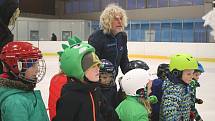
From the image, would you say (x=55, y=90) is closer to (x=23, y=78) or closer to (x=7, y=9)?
(x=7, y=9)

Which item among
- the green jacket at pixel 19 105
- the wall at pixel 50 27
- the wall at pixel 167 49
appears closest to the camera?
the green jacket at pixel 19 105

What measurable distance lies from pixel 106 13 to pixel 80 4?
24.1 meters

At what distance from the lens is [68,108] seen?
199cm

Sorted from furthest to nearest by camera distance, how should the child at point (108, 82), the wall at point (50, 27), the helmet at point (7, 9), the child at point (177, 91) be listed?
the wall at point (50, 27), the child at point (108, 82), the child at point (177, 91), the helmet at point (7, 9)

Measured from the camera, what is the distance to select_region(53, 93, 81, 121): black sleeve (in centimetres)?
199

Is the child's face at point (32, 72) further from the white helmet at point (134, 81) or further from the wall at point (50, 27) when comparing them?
the wall at point (50, 27)

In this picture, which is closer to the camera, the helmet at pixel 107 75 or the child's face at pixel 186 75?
the child's face at pixel 186 75

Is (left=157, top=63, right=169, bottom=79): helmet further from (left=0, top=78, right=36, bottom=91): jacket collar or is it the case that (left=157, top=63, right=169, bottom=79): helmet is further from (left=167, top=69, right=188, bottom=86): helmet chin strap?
(left=0, top=78, right=36, bottom=91): jacket collar

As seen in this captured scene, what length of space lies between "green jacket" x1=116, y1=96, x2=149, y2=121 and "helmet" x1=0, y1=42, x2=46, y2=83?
0.61 metres

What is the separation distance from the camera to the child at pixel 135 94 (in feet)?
7.75

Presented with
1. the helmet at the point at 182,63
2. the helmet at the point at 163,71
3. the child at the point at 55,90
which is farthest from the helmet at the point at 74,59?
the helmet at the point at 163,71

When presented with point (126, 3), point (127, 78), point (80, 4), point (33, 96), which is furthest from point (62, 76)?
point (80, 4)

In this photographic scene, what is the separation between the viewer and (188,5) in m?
20.9

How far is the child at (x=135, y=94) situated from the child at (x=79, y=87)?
308 mm
